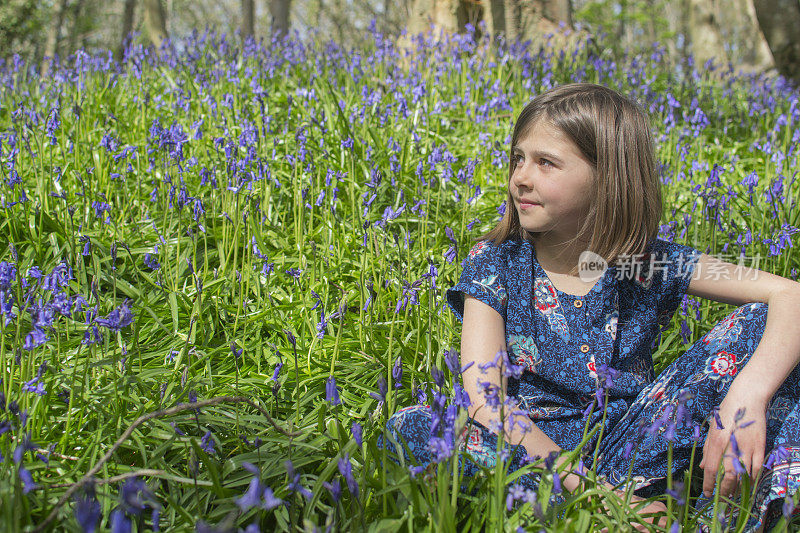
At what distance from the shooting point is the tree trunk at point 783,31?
23.4ft

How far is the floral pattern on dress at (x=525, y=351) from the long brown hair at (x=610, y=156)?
1.12ft

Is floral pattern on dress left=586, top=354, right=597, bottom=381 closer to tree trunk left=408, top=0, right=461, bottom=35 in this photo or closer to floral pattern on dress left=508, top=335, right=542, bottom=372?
floral pattern on dress left=508, top=335, right=542, bottom=372

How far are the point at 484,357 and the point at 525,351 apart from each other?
21 cm

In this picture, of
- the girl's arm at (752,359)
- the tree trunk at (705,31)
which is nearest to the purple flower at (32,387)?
the girl's arm at (752,359)

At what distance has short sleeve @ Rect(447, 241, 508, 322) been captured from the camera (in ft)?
6.29

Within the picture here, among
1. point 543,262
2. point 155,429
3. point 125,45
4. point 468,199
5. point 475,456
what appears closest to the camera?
point 475,456

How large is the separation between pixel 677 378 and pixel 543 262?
51 cm

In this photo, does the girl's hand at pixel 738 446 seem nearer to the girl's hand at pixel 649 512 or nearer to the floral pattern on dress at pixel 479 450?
the girl's hand at pixel 649 512

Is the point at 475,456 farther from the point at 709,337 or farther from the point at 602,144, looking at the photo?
the point at 602,144

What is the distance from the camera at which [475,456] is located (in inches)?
64.8

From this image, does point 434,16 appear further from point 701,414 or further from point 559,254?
point 701,414

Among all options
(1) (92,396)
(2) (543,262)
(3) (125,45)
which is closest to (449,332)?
(2) (543,262)

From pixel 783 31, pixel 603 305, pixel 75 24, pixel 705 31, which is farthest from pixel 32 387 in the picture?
pixel 75 24

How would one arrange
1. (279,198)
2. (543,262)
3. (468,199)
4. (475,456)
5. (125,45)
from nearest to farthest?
(475,456)
(543,262)
(468,199)
(279,198)
(125,45)
